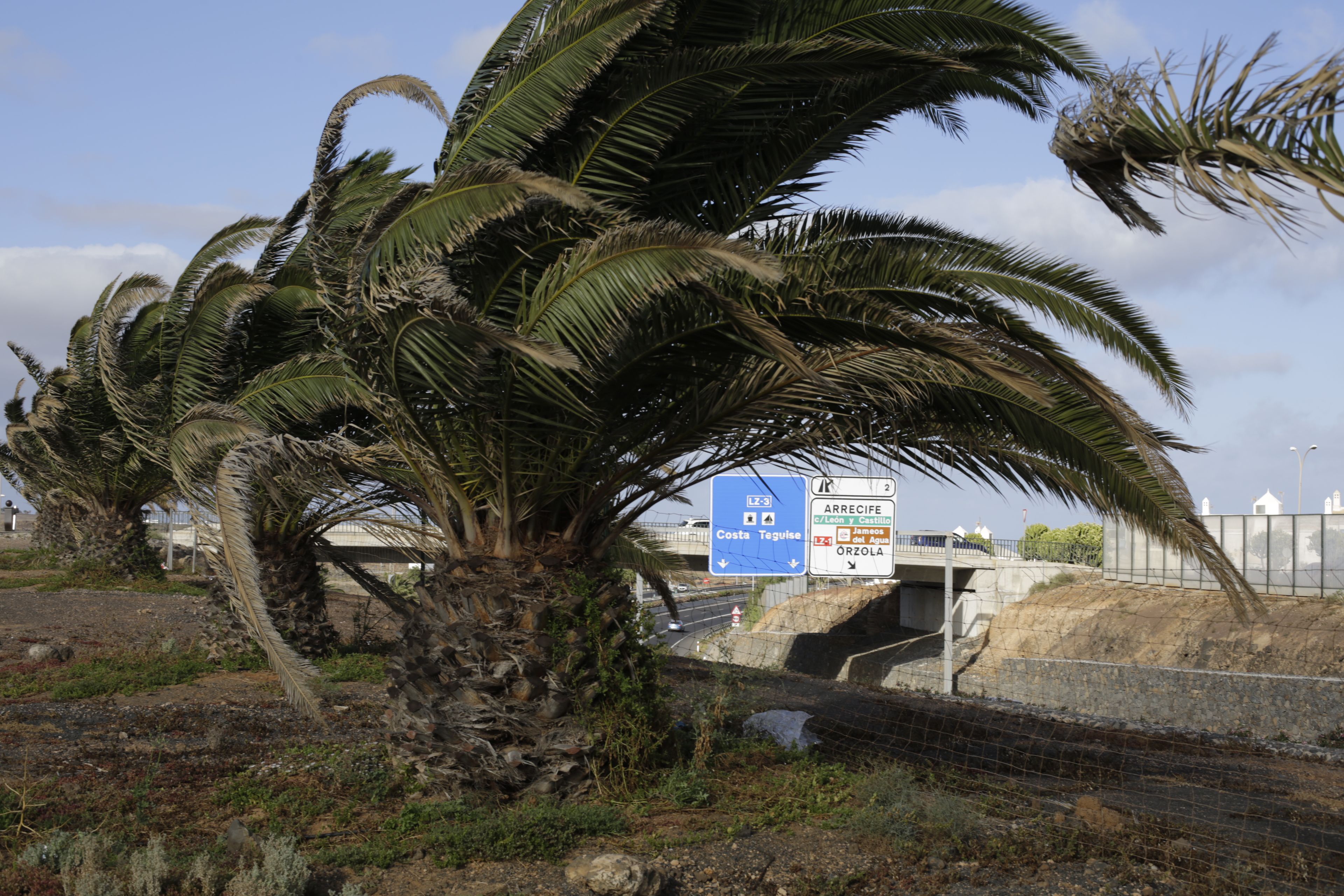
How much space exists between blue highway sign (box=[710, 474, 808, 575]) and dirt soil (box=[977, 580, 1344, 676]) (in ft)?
25.3

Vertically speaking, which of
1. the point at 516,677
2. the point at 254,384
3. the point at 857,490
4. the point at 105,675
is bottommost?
the point at 105,675

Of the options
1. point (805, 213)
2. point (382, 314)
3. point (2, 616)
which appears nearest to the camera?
point (382, 314)

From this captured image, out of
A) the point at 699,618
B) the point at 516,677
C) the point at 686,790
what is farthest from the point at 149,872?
the point at 699,618

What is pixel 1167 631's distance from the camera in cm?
2033

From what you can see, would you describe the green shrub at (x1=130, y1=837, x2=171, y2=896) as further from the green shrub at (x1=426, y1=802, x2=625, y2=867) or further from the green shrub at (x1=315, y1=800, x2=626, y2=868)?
the green shrub at (x1=426, y1=802, x2=625, y2=867)

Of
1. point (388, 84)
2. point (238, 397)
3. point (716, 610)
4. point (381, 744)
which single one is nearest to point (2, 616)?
point (238, 397)

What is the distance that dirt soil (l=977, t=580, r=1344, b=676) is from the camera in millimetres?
17047

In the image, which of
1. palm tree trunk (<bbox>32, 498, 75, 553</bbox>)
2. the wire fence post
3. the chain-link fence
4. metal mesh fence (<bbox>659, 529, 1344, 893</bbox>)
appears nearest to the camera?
metal mesh fence (<bbox>659, 529, 1344, 893</bbox>)

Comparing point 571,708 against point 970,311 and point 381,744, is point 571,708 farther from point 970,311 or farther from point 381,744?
point 970,311

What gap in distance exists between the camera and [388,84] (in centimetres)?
574

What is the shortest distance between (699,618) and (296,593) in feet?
126

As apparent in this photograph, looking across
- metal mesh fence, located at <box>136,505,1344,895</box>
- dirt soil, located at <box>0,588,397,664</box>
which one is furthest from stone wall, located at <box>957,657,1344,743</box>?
dirt soil, located at <box>0,588,397,664</box>

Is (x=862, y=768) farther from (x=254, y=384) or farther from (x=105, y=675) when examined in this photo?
(x=105, y=675)

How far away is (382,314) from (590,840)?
2989 millimetres
